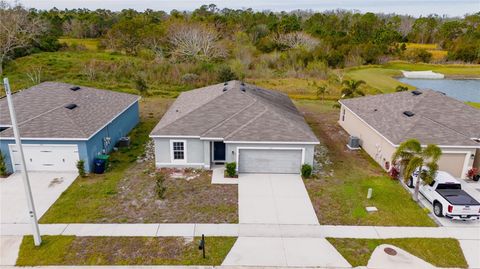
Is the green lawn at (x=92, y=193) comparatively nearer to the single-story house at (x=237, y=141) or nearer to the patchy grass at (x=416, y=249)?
the single-story house at (x=237, y=141)

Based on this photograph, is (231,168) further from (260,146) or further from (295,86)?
(295,86)

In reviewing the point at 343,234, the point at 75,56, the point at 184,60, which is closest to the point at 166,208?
the point at 343,234

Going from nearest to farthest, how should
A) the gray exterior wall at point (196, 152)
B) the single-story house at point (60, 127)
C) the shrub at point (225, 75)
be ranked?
the single-story house at point (60, 127) → the gray exterior wall at point (196, 152) → the shrub at point (225, 75)

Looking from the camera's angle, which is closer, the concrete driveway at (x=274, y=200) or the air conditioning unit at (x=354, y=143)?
the concrete driveway at (x=274, y=200)

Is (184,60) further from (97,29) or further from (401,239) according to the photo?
(401,239)

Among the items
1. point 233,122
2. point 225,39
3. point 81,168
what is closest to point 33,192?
point 81,168

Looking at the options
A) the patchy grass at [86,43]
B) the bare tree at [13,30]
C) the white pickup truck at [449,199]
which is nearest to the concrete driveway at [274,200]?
the white pickup truck at [449,199]

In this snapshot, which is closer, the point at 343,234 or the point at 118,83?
the point at 343,234
